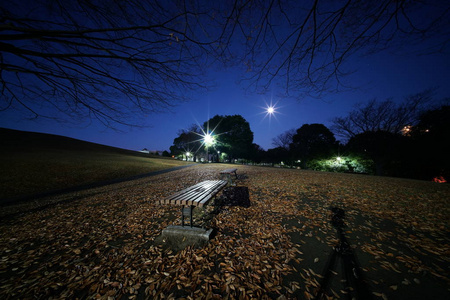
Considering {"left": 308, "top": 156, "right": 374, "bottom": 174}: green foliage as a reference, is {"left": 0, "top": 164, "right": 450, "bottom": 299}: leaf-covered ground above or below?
below

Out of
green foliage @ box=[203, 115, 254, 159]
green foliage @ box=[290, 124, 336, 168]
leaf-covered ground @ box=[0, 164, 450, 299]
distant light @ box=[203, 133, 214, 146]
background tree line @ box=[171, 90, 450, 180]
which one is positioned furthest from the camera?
green foliage @ box=[203, 115, 254, 159]

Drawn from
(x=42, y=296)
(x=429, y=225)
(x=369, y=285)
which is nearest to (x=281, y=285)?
(x=369, y=285)

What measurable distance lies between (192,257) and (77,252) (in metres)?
2.35

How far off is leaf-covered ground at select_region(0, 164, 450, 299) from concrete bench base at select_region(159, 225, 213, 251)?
0.46 ft

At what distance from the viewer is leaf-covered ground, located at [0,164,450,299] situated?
6.68 feet

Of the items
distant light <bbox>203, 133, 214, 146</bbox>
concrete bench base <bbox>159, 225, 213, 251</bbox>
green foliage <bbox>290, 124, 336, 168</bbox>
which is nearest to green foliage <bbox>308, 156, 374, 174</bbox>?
green foliage <bbox>290, 124, 336, 168</bbox>

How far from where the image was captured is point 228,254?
2.67m

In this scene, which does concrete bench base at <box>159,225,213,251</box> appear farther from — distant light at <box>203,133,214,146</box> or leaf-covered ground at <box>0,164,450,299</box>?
distant light at <box>203,133,214,146</box>

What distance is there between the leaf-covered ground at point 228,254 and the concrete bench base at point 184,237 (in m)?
0.14

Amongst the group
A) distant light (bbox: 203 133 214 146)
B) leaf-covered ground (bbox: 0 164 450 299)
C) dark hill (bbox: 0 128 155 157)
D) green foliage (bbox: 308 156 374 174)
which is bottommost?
leaf-covered ground (bbox: 0 164 450 299)

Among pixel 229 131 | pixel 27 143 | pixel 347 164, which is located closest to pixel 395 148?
pixel 347 164

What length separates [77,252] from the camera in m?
2.81

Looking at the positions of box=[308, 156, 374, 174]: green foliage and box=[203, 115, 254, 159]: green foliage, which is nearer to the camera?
box=[308, 156, 374, 174]: green foliage

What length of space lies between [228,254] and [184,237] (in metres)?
1.00
